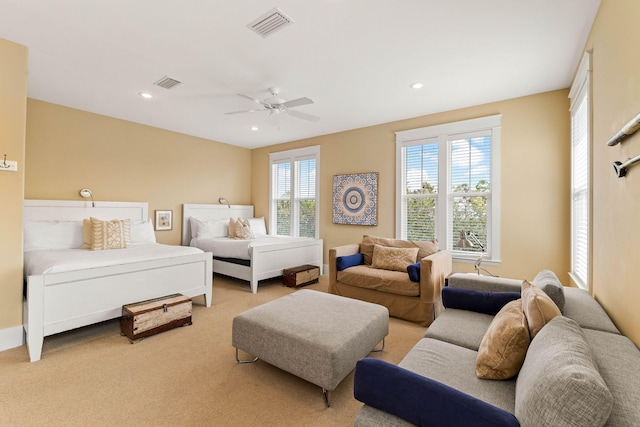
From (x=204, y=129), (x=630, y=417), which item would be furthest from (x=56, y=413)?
(x=204, y=129)

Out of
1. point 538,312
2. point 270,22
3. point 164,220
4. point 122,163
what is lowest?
point 538,312

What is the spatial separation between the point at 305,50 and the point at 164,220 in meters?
3.95

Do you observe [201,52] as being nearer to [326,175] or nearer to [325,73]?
[325,73]

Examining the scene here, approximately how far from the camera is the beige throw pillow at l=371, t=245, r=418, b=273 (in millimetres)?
3543

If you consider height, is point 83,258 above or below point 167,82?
below

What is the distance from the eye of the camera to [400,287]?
10.4 feet

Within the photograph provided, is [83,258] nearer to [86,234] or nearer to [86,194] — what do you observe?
[86,234]

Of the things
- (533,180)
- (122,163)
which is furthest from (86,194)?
(533,180)

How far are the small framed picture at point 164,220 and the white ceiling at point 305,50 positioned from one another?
6.03 ft

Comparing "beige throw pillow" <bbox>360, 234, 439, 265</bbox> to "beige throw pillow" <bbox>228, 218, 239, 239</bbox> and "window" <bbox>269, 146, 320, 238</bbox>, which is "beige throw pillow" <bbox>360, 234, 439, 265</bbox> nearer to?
"window" <bbox>269, 146, 320, 238</bbox>

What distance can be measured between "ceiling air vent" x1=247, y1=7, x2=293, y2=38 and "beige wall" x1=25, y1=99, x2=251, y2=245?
3.47 m

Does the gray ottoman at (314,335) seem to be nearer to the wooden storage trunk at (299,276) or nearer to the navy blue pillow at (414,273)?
the navy blue pillow at (414,273)

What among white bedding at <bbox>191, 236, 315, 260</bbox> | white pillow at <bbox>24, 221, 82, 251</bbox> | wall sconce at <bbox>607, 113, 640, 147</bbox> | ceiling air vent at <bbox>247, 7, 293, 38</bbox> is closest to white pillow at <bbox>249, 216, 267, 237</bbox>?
white bedding at <bbox>191, 236, 315, 260</bbox>

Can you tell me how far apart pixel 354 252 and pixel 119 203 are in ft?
12.2
